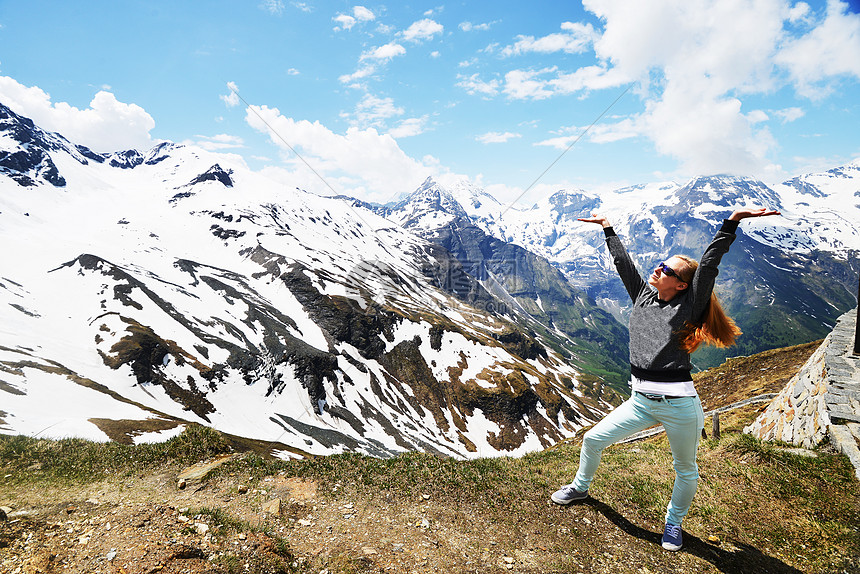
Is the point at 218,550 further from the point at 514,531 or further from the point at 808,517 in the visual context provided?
the point at 808,517

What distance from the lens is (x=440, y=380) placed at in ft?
590

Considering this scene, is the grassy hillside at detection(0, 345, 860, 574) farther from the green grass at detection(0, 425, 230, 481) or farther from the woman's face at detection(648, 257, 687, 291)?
the woman's face at detection(648, 257, 687, 291)

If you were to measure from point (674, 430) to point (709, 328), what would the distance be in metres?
1.93

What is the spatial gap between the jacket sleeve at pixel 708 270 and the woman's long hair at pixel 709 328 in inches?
4.1

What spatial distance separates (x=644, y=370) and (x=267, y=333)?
533ft

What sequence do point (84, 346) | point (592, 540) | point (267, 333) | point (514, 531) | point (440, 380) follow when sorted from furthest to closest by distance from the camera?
1. point (440, 380)
2. point (267, 333)
3. point (84, 346)
4. point (514, 531)
5. point (592, 540)

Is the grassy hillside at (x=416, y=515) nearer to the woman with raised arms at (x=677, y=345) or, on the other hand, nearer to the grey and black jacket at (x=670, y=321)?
the woman with raised arms at (x=677, y=345)

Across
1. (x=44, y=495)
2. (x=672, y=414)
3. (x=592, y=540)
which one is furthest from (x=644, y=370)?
(x=44, y=495)

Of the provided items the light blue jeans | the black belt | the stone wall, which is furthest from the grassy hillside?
the black belt

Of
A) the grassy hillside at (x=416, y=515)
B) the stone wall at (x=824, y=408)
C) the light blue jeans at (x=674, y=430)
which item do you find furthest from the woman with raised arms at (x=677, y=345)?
the stone wall at (x=824, y=408)

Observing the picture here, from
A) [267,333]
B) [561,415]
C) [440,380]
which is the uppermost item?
[267,333]

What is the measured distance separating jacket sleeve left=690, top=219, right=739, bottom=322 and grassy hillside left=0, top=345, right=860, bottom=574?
490cm

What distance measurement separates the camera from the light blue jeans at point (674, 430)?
6.61 meters

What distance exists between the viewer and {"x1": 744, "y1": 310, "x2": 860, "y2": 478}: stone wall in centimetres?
979
